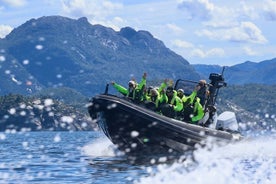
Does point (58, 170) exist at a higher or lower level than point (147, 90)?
lower

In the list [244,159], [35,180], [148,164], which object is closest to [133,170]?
[148,164]

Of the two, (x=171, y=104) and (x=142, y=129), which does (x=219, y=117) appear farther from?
(x=142, y=129)

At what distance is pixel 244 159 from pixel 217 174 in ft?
36.2

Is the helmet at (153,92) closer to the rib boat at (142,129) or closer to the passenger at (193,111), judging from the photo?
the rib boat at (142,129)

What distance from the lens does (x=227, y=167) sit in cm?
2216

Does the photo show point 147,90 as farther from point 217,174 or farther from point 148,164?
point 217,174

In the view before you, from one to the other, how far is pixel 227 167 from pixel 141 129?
4745 mm

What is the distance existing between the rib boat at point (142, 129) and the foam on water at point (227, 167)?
817 mm

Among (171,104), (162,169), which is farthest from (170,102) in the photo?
(162,169)

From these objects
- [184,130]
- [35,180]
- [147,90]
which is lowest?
[35,180]

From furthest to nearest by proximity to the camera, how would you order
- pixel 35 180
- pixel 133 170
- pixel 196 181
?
pixel 133 170 → pixel 35 180 → pixel 196 181

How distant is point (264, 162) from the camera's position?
27047mm

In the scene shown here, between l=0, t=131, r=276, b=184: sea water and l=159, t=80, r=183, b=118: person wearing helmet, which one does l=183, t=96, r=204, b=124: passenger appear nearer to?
l=159, t=80, r=183, b=118: person wearing helmet

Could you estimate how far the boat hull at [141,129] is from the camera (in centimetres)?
2538
